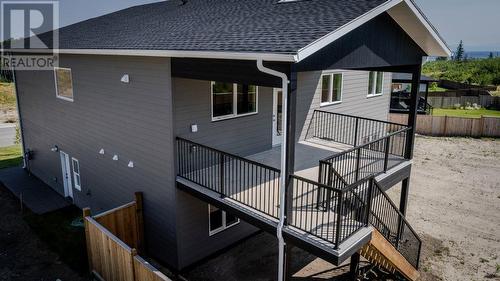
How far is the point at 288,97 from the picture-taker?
20.3 feet

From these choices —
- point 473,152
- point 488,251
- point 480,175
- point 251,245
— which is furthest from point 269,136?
point 473,152

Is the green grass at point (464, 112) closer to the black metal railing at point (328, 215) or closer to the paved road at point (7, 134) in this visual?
the black metal railing at point (328, 215)

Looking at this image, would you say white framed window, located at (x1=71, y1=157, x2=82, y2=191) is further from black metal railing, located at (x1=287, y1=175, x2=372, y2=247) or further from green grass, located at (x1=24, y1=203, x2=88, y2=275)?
black metal railing, located at (x1=287, y1=175, x2=372, y2=247)

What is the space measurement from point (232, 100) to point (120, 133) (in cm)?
344

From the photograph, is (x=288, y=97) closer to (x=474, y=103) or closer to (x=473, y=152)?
(x=473, y=152)

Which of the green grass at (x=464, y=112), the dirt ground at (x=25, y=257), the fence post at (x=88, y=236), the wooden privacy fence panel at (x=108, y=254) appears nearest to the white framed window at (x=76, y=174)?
the dirt ground at (x=25, y=257)

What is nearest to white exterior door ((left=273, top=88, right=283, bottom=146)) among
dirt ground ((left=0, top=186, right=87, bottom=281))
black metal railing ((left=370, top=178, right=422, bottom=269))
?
black metal railing ((left=370, top=178, right=422, bottom=269))

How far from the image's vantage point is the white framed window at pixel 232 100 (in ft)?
32.3

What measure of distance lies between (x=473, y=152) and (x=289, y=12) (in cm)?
1798

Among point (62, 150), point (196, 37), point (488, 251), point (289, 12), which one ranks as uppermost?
point (289, 12)

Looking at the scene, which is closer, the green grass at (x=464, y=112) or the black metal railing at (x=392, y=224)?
the black metal railing at (x=392, y=224)

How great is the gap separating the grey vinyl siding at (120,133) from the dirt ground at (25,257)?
204 cm

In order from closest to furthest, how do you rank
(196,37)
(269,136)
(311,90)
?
(196,37)
(269,136)
(311,90)

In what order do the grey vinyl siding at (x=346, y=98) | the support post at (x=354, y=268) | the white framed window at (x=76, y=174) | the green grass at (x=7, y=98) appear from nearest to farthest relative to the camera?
the support post at (x=354, y=268)
the grey vinyl siding at (x=346, y=98)
the white framed window at (x=76, y=174)
the green grass at (x=7, y=98)
